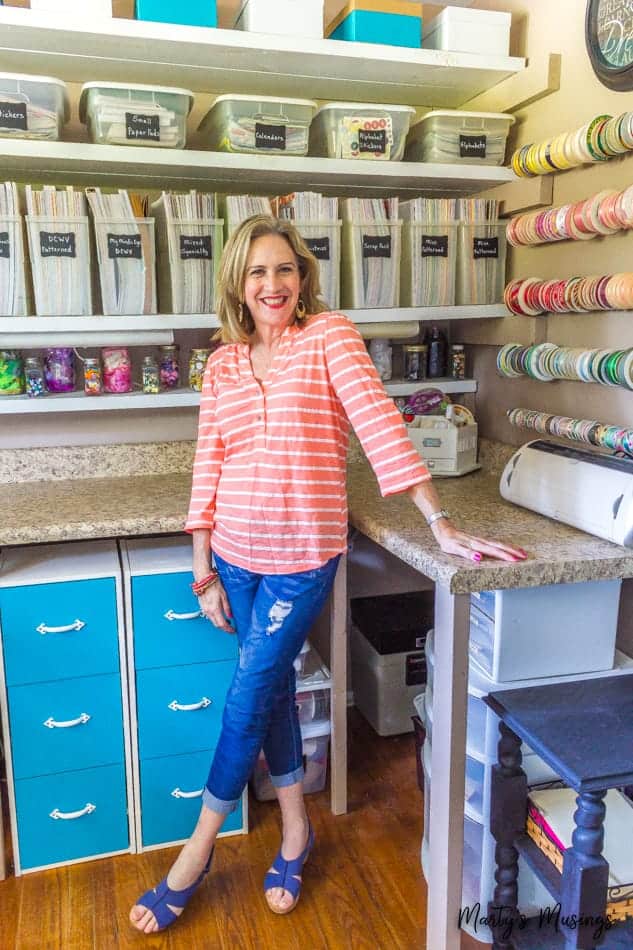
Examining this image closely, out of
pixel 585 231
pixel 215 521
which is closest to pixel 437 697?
pixel 215 521

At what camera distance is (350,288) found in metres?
2.30

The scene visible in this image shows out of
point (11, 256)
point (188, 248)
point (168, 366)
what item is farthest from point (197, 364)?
point (11, 256)

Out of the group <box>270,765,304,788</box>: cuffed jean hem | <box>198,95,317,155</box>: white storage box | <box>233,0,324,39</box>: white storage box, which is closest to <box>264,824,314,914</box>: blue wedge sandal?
<box>270,765,304,788</box>: cuffed jean hem

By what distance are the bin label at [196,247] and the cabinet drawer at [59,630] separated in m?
0.88

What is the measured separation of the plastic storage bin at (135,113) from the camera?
200 centimetres

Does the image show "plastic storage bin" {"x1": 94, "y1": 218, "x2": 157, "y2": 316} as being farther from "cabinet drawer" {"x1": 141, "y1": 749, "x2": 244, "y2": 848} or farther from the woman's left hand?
"cabinet drawer" {"x1": 141, "y1": 749, "x2": 244, "y2": 848}

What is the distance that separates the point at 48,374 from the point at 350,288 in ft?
2.93

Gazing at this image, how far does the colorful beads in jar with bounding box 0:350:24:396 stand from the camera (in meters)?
2.17

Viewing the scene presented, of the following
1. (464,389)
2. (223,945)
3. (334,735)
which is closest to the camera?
(223,945)

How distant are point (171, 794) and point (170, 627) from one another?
45 cm

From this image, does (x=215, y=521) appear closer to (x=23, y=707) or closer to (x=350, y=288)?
(x=23, y=707)

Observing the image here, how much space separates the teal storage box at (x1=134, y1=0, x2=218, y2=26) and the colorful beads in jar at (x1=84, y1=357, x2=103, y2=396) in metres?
0.87

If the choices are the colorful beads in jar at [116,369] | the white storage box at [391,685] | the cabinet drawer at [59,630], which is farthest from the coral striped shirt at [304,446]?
the white storage box at [391,685]

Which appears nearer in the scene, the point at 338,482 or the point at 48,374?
the point at 338,482
